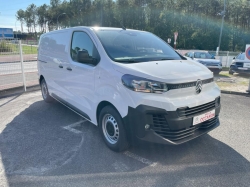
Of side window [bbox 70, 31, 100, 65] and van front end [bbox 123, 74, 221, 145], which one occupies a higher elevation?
side window [bbox 70, 31, 100, 65]

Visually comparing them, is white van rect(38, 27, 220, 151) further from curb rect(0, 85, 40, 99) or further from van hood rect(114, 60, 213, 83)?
curb rect(0, 85, 40, 99)

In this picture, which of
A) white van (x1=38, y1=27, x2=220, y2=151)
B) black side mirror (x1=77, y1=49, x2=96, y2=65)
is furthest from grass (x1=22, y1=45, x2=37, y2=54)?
black side mirror (x1=77, y1=49, x2=96, y2=65)

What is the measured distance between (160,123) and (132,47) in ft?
5.01

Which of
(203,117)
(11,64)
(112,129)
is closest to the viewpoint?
(203,117)

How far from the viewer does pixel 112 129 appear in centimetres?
317

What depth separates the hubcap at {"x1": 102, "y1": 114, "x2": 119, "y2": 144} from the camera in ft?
10.1

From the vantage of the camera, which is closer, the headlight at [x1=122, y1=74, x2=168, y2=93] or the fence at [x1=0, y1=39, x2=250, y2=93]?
the headlight at [x1=122, y1=74, x2=168, y2=93]

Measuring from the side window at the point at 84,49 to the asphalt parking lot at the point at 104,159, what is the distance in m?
1.41

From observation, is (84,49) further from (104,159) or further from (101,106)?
(104,159)

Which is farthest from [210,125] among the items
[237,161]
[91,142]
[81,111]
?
[81,111]

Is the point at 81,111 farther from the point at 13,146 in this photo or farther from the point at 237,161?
the point at 237,161

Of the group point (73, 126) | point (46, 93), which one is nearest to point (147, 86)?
point (73, 126)

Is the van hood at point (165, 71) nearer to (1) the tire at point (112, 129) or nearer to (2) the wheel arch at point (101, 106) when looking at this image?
(2) the wheel arch at point (101, 106)

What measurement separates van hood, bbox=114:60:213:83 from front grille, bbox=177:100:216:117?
1.29ft
